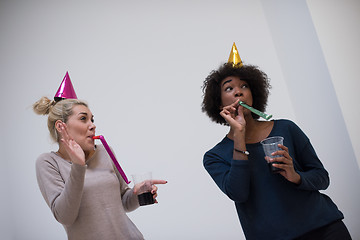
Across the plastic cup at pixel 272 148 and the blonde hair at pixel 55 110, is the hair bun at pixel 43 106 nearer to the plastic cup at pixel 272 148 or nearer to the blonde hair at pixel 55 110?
the blonde hair at pixel 55 110

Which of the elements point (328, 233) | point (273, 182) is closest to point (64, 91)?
point (273, 182)

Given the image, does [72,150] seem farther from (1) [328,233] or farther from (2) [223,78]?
(1) [328,233]

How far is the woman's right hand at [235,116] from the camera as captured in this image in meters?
1.37

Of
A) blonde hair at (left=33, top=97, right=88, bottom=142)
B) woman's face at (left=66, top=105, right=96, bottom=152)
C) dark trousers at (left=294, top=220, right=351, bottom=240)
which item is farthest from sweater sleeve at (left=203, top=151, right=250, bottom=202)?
blonde hair at (left=33, top=97, right=88, bottom=142)

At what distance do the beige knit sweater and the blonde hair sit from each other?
153mm

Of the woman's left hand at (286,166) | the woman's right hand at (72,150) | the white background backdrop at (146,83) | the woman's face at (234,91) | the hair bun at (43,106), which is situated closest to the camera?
the woman's left hand at (286,166)

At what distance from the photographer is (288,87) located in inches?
106

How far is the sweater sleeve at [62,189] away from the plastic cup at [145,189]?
29 centimetres

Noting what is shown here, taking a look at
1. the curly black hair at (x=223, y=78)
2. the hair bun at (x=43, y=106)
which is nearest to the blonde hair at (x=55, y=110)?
the hair bun at (x=43, y=106)

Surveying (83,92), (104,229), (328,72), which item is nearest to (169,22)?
(83,92)

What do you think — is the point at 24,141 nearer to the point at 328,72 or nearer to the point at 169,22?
the point at 169,22

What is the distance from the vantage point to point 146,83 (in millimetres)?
2889

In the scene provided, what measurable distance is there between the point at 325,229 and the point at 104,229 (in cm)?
92

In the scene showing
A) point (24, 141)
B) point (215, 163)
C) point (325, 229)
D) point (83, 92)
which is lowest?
point (325, 229)
